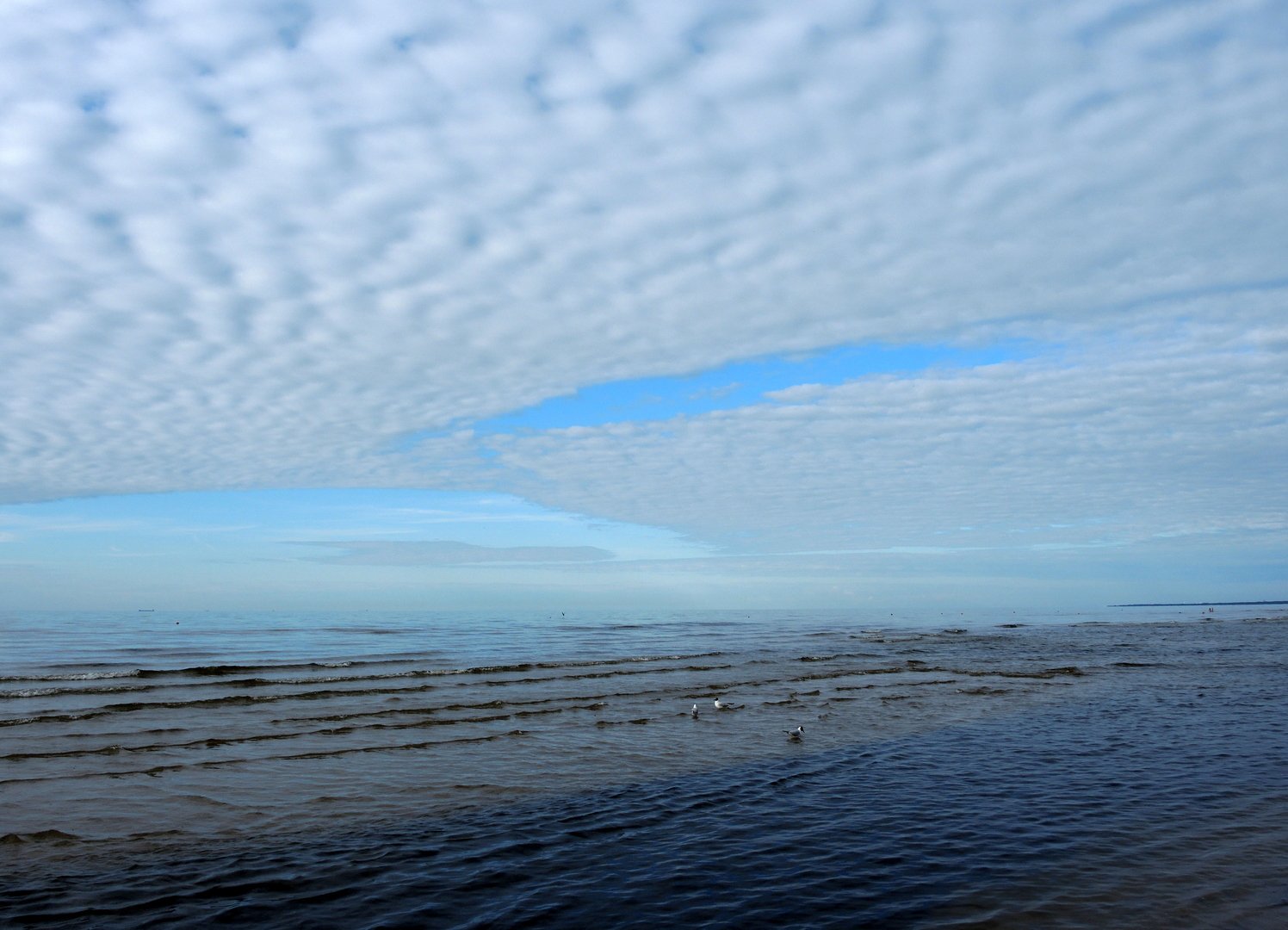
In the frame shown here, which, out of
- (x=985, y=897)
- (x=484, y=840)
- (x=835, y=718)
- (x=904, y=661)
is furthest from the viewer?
(x=904, y=661)

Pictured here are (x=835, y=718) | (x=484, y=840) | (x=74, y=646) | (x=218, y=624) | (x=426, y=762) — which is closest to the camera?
(x=484, y=840)

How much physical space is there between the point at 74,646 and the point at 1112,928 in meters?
53.7

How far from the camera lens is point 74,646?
45844 millimetres

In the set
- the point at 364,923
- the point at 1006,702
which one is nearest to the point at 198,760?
the point at 364,923

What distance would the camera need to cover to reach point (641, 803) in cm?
1362

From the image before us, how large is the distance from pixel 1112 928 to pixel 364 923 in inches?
312

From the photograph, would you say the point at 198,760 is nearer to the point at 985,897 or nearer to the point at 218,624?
the point at 985,897

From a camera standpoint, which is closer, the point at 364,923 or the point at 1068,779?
the point at 364,923

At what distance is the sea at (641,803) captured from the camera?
916 cm

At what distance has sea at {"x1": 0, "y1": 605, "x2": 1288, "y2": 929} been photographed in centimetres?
916

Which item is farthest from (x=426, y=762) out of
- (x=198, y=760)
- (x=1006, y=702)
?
(x=1006, y=702)

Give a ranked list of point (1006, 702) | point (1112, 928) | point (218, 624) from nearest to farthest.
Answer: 1. point (1112, 928)
2. point (1006, 702)
3. point (218, 624)

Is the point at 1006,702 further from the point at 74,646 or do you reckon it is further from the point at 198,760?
the point at 74,646

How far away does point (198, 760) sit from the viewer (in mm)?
17750
